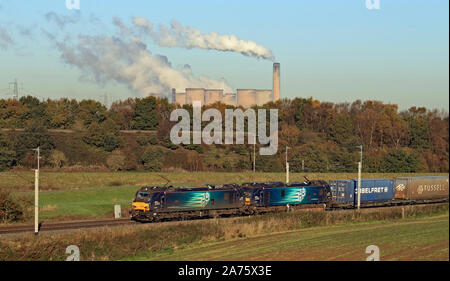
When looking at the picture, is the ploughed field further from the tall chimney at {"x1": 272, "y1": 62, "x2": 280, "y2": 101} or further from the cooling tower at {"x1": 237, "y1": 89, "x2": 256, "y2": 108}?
the tall chimney at {"x1": 272, "y1": 62, "x2": 280, "y2": 101}

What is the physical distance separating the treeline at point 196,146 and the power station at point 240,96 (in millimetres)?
17530

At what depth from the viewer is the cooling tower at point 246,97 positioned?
152850 mm

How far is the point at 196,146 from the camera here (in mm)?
113750

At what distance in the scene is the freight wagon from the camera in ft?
202

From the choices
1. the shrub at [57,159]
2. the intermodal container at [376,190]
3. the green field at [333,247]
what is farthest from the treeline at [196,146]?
the green field at [333,247]

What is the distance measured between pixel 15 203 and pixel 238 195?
2312 cm

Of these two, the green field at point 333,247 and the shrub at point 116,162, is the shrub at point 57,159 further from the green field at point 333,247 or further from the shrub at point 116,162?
the green field at point 333,247

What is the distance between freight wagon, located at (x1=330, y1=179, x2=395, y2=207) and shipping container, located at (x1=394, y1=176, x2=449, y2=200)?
6.43 feet

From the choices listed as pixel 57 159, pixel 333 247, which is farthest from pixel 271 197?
pixel 57 159

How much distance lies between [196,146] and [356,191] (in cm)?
5630

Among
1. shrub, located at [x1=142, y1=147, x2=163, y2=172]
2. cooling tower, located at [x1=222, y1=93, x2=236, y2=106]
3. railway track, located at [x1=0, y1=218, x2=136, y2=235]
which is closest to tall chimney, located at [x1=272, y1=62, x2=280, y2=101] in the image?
cooling tower, located at [x1=222, y1=93, x2=236, y2=106]

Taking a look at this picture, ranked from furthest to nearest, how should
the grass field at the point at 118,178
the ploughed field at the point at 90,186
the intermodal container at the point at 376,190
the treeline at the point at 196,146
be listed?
the treeline at the point at 196,146
the grass field at the point at 118,178
the intermodal container at the point at 376,190
the ploughed field at the point at 90,186

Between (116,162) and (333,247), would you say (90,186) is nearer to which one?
(116,162)
